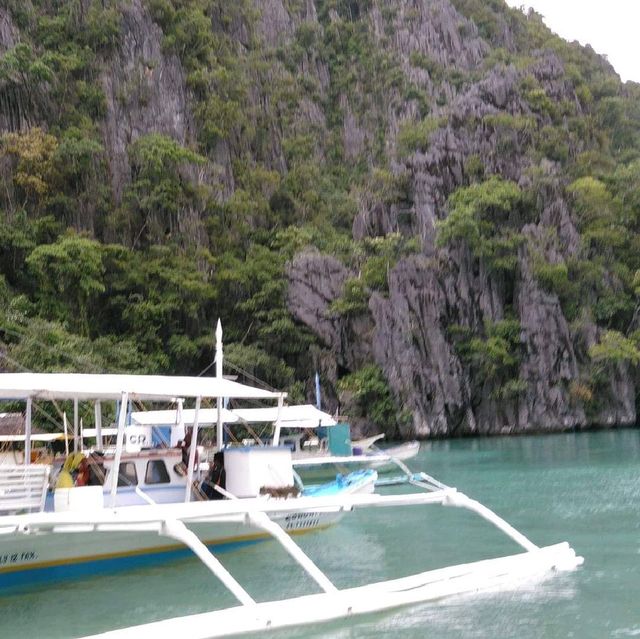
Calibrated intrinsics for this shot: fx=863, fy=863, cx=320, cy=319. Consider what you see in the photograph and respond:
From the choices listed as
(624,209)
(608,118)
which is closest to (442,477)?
(624,209)

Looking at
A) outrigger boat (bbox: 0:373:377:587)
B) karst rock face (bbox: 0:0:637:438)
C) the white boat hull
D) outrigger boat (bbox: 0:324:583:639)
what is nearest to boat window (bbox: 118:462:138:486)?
outrigger boat (bbox: 0:373:377:587)

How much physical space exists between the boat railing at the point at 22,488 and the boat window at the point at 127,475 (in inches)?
81.6

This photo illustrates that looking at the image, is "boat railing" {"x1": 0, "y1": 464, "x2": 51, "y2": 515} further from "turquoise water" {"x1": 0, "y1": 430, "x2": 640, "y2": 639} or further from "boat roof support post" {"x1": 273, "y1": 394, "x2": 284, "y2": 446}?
"boat roof support post" {"x1": 273, "y1": 394, "x2": 284, "y2": 446}

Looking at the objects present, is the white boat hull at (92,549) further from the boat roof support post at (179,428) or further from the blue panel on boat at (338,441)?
the blue panel on boat at (338,441)

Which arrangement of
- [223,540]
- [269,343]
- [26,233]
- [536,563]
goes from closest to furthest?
[536,563], [223,540], [26,233], [269,343]

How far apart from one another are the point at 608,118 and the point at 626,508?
5273 cm

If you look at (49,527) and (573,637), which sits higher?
(49,527)

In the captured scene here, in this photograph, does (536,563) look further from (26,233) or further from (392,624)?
(26,233)

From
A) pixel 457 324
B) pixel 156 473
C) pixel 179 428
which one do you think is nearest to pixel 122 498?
pixel 156 473

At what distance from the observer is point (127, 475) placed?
1502cm

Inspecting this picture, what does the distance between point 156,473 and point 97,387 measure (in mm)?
2339

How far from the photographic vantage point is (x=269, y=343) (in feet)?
167

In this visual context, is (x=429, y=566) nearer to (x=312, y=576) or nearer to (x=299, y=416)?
(x=312, y=576)

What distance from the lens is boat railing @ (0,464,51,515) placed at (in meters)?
12.5
